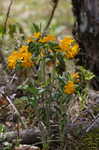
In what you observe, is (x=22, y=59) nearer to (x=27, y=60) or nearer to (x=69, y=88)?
(x=27, y=60)

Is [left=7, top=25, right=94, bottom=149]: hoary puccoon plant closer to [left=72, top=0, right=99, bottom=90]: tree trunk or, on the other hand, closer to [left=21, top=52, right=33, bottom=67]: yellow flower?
[left=21, top=52, right=33, bottom=67]: yellow flower

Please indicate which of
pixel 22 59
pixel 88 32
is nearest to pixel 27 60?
pixel 22 59

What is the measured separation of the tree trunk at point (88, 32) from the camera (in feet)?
9.78

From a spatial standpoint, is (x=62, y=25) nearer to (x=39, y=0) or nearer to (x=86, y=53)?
(x=39, y=0)

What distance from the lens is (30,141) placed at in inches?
102

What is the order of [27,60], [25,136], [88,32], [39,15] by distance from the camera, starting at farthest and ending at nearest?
[39,15], [88,32], [25,136], [27,60]

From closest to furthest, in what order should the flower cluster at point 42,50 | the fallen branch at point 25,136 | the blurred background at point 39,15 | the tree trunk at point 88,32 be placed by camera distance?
the flower cluster at point 42,50 → the fallen branch at point 25,136 → the tree trunk at point 88,32 → the blurred background at point 39,15

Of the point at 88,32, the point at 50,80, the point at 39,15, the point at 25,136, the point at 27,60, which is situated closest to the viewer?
the point at 27,60

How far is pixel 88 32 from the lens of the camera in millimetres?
3037

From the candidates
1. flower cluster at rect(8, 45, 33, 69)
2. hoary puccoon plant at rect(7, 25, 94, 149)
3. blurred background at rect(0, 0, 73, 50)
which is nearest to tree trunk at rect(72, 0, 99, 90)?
hoary puccoon plant at rect(7, 25, 94, 149)

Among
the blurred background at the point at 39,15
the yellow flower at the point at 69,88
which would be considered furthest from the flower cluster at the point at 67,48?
the blurred background at the point at 39,15

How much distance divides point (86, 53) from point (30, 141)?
0.82 metres

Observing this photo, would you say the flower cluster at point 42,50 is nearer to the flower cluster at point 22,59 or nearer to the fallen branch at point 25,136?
the flower cluster at point 22,59

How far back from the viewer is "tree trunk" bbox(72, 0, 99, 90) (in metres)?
2.98
